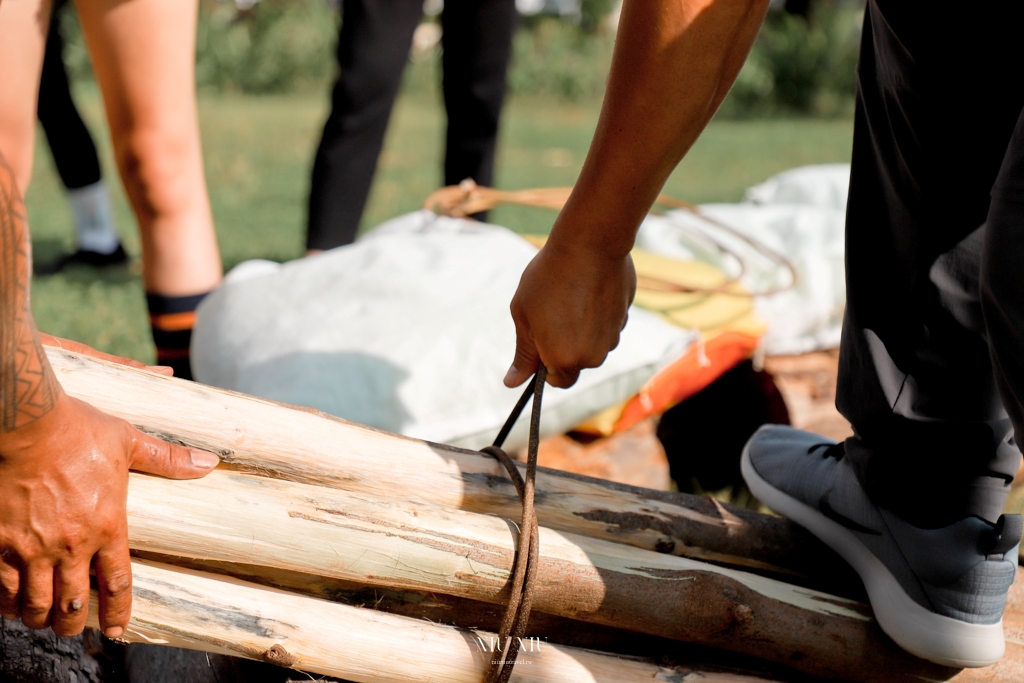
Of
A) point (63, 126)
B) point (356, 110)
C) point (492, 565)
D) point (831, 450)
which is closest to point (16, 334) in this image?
point (492, 565)

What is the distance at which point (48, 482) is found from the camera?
89 cm

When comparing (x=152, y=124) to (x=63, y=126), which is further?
(x=63, y=126)

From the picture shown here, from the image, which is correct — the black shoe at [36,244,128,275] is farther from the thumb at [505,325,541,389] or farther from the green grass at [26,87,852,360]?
the thumb at [505,325,541,389]

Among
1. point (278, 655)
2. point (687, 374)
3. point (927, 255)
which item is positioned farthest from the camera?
point (687, 374)

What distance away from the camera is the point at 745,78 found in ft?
39.1

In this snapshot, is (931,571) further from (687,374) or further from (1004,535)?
(687,374)

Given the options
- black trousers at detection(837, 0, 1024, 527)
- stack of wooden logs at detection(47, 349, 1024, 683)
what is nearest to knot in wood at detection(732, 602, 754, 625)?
stack of wooden logs at detection(47, 349, 1024, 683)

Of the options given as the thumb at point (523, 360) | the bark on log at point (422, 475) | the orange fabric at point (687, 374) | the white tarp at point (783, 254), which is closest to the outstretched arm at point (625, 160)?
the thumb at point (523, 360)

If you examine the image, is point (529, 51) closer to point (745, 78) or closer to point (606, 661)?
point (745, 78)

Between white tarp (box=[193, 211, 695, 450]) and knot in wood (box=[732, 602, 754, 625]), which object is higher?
white tarp (box=[193, 211, 695, 450])

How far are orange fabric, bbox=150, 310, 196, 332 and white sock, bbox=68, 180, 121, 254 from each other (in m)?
1.88

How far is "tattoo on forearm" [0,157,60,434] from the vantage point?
0.84 meters

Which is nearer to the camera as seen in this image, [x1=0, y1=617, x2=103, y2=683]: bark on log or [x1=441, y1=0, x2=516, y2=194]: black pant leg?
[x1=0, y1=617, x2=103, y2=683]: bark on log

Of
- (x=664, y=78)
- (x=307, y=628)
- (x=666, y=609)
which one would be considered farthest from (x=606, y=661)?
(x=664, y=78)
